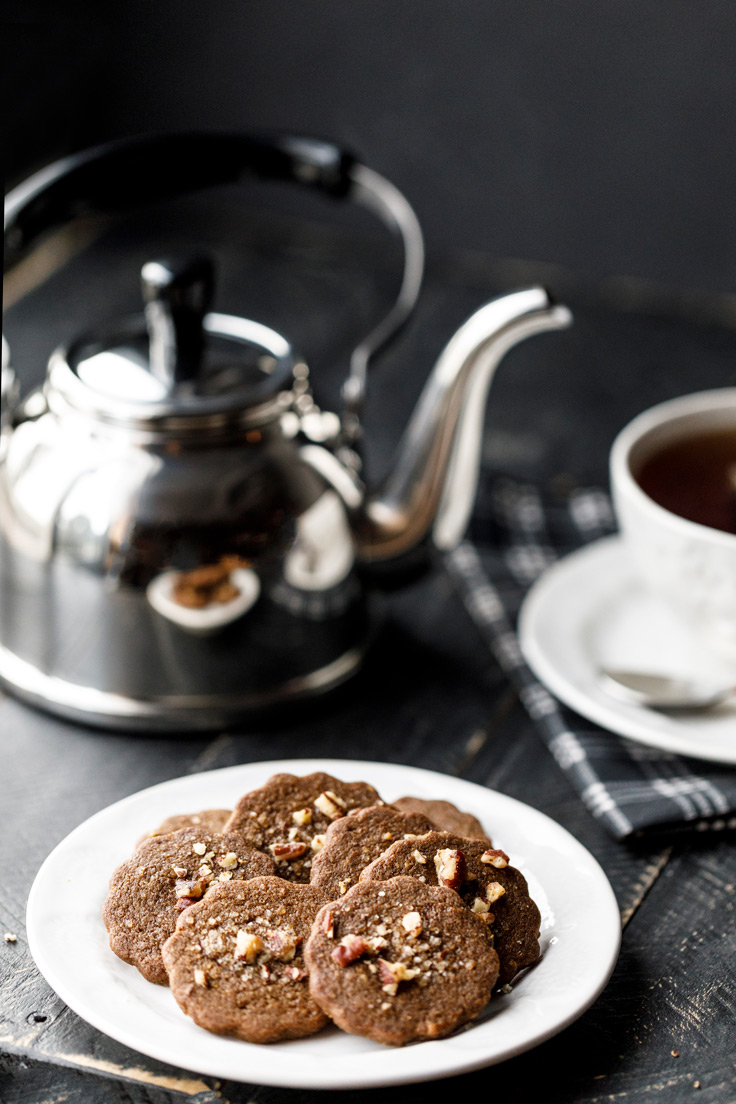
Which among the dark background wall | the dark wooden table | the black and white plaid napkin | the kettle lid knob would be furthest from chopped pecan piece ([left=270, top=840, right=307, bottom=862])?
the dark background wall

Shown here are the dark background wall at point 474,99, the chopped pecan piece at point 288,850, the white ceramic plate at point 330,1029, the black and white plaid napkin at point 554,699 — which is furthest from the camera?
the dark background wall at point 474,99

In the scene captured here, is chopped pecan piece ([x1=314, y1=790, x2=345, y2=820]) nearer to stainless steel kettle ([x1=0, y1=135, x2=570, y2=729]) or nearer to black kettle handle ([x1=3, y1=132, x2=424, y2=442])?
stainless steel kettle ([x1=0, y1=135, x2=570, y2=729])

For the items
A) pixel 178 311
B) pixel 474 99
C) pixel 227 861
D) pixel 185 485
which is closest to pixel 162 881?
pixel 227 861

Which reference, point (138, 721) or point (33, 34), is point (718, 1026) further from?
point (33, 34)

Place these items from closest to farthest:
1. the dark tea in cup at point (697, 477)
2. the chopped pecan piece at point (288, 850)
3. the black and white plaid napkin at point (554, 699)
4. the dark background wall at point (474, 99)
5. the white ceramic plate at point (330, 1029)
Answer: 1. the white ceramic plate at point (330, 1029)
2. the chopped pecan piece at point (288, 850)
3. the black and white plaid napkin at point (554, 699)
4. the dark tea in cup at point (697, 477)
5. the dark background wall at point (474, 99)

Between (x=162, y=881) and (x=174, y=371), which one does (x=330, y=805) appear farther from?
(x=174, y=371)

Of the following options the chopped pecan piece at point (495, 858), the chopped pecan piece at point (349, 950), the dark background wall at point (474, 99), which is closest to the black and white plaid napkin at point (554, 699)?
the chopped pecan piece at point (495, 858)

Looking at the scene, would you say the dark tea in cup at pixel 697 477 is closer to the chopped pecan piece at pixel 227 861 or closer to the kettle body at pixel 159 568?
the kettle body at pixel 159 568
